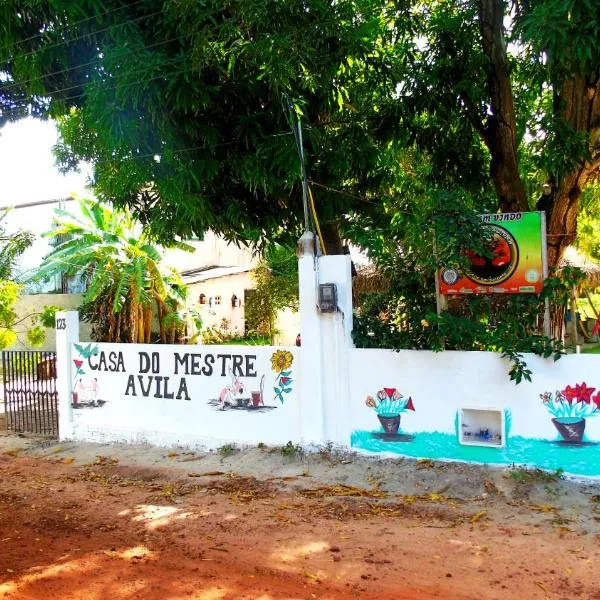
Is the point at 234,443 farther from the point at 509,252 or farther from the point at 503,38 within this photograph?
the point at 503,38

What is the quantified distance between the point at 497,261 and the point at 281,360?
103 inches

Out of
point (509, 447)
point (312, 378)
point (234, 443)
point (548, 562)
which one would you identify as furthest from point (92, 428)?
point (548, 562)

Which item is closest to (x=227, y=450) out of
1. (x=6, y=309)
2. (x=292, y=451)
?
(x=292, y=451)

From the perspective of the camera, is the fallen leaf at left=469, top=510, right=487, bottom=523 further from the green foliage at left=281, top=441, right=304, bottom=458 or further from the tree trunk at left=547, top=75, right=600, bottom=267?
the tree trunk at left=547, top=75, right=600, bottom=267

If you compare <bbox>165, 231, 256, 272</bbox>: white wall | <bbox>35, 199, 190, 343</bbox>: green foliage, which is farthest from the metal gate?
<bbox>165, 231, 256, 272</bbox>: white wall

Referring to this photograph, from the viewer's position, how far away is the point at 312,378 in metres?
7.27

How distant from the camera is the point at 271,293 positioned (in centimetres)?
2020

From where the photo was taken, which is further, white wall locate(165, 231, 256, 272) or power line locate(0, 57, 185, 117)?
white wall locate(165, 231, 256, 272)

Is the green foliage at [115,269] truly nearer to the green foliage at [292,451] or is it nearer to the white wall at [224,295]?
the white wall at [224,295]

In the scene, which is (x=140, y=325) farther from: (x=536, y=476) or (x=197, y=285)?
(x=536, y=476)

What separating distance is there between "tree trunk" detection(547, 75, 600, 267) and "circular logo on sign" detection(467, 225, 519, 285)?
793mm

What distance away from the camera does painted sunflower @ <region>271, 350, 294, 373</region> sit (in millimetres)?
7492

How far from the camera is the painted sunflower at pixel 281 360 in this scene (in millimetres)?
7492

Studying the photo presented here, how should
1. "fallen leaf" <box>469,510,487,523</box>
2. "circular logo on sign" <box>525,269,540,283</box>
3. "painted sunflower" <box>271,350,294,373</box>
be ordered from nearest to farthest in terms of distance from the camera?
"fallen leaf" <box>469,510,487,523</box> < "circular logo on sign" <box>525,269,540,283</box> < "painted sunflower" <box>271,350,294,373</box>
